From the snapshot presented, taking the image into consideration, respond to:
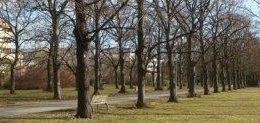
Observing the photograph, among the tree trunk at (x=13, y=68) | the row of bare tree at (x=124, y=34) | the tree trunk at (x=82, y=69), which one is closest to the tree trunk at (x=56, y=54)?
the row of bare tree at (x=124, y=34)

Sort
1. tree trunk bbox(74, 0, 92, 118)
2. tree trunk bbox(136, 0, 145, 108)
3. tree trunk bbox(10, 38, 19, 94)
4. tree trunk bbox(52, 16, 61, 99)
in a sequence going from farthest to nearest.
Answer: tree trunk bbox(10, 38, 19, 94) < tree trunk bbox(52, 16, 61, 99) < tree trunk bbox(136, 0, 145, 108) < tree trunk bbox(74, 0, 92, 118)

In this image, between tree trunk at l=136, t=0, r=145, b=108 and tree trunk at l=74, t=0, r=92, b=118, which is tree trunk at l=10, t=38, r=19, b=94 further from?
tree trunk at l=74, t=0, r=92, b=118

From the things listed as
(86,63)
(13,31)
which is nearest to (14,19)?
(13,31)

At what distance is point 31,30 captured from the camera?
5859cm

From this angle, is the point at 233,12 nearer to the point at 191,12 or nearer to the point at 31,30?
the point at 191,12

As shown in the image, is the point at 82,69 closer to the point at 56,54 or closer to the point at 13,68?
the point at 56,54

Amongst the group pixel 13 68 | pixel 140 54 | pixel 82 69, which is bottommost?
pixel 82 69

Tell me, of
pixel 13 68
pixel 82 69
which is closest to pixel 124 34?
pixel 13 68

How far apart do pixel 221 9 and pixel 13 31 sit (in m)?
25.7

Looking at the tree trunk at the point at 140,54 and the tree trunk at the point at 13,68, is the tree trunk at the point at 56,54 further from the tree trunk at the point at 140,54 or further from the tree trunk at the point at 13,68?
the tree trunk at the point at 140,54

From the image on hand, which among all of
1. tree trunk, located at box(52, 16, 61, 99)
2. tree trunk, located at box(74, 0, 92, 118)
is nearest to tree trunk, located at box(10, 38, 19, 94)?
tree trunk, located at box(52, 16, 61, 99)

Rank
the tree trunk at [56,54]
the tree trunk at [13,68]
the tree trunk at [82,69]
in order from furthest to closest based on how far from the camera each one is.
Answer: the tree trunk at [13,68]
the tree trunk at [56,54]
the tree trunk at [82,69]

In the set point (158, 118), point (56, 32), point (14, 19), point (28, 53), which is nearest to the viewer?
point (158, 118)

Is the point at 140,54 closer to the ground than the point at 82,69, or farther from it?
farther from it
